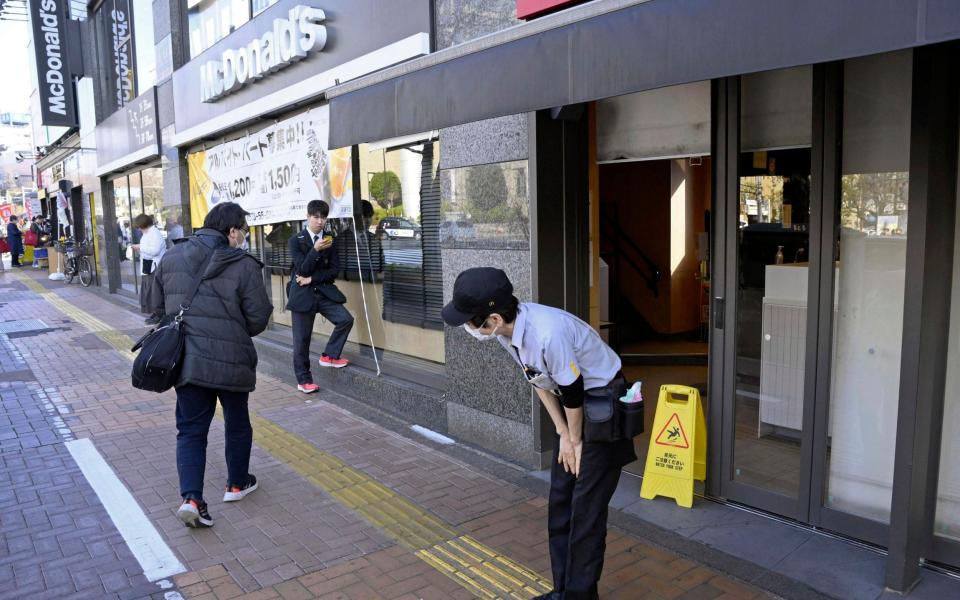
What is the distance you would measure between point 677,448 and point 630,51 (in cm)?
238

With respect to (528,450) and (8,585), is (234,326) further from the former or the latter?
(528,450)

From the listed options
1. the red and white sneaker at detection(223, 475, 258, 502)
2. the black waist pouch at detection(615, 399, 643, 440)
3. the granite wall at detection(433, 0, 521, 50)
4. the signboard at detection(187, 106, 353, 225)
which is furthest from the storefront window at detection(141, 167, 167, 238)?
the black waist pouch at detection(615, 399, 643, 440)

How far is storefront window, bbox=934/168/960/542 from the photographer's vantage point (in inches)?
136

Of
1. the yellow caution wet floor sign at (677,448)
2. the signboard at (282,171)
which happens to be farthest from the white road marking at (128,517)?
the signboard at (282,171)

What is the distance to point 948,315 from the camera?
3.38 meters

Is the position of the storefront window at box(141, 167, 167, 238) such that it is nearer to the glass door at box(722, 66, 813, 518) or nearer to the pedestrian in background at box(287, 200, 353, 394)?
the pedestrian in background at box(287, 200, 353, 394)

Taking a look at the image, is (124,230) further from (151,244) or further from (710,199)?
(710,199)

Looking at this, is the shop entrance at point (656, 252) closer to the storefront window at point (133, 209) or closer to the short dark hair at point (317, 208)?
the short dark hair at point (317, 208)

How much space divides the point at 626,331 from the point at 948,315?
18.6 ft

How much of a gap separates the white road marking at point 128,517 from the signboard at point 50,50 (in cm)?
1508

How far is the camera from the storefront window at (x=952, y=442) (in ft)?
11.3

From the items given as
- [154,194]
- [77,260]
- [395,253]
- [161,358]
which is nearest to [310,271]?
[395,253]

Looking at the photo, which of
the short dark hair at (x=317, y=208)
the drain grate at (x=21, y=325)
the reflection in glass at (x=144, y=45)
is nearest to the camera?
the short dark hair at (x=317, y=208)

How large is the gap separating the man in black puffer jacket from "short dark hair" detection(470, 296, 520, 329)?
1.83 meters
